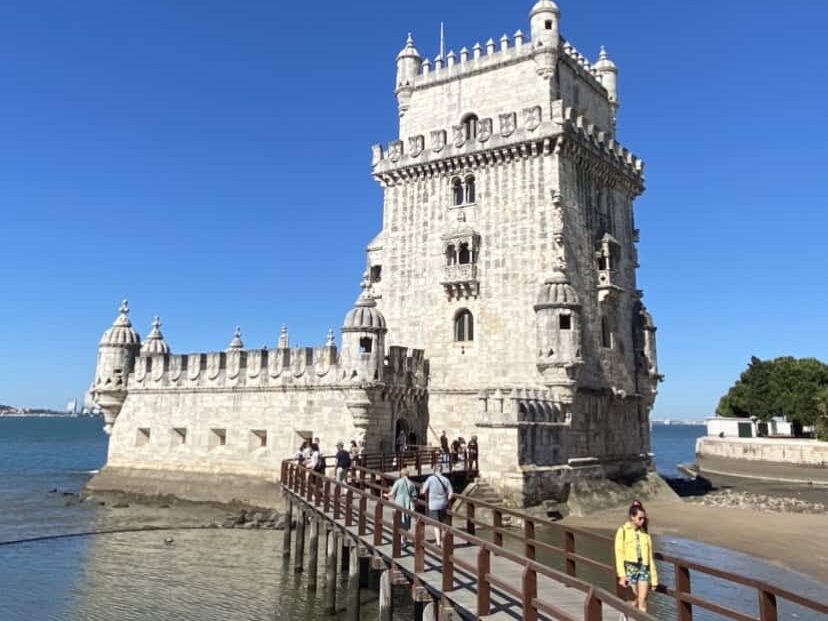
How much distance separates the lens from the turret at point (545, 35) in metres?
31.4

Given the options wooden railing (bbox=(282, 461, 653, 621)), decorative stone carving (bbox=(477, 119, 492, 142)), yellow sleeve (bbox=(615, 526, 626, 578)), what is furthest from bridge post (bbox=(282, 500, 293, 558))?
decorative stone carving (bbox=(477, 119, 492, 142))

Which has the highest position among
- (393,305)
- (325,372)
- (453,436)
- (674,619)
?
(393,305)

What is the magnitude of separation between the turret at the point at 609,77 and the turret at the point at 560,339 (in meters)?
14.5

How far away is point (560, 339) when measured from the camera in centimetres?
2844

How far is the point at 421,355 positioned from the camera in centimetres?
3158

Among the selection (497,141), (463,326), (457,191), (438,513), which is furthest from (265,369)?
(438,513)

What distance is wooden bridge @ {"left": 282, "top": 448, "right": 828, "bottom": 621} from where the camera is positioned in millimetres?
8352

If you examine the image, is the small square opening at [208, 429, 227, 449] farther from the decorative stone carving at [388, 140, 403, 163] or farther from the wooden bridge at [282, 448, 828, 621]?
the decorative stone carving at [388, 140, 403, 163]

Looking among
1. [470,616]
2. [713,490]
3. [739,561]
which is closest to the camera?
[470,616]

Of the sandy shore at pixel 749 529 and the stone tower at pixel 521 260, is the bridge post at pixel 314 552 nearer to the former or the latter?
the stone tower at pixel 521 260

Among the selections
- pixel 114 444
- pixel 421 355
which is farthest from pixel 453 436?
pixel 114 444

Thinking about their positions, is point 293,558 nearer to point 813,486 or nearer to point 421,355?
point 421,355

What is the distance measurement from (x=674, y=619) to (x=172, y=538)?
54.6 ft

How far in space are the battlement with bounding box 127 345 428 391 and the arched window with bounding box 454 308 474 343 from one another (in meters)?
1.89
